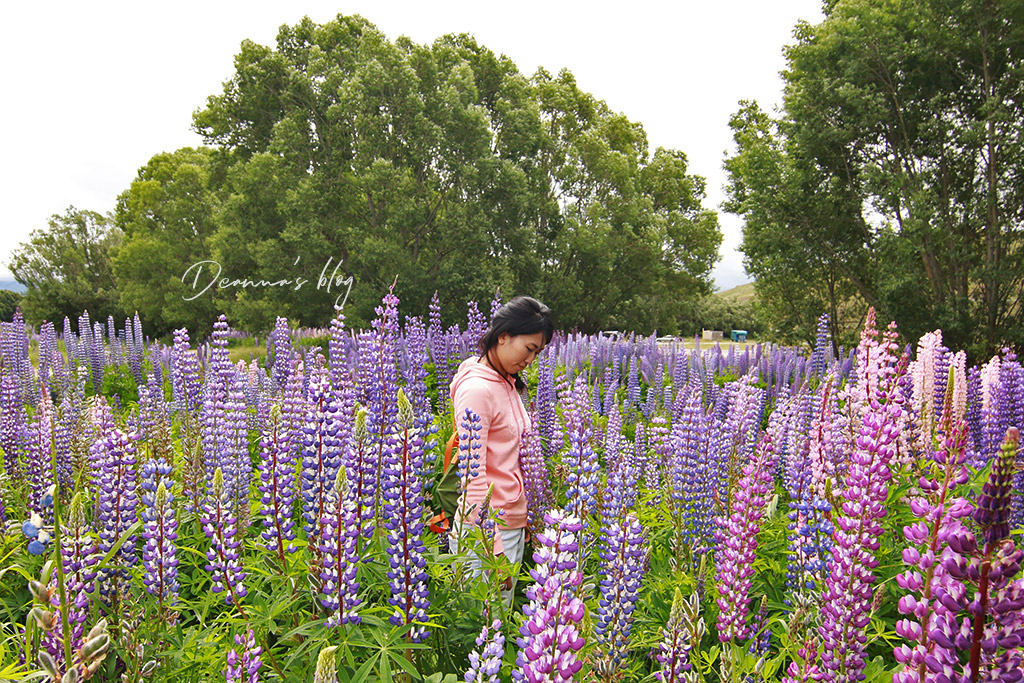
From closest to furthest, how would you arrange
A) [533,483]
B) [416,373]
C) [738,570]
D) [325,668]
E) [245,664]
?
[325,668]
[245,664]
[738,570]
[533,483]
[416,373]

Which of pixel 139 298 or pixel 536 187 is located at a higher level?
pixel 536 187

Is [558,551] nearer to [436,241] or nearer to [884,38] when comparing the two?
[884,38]

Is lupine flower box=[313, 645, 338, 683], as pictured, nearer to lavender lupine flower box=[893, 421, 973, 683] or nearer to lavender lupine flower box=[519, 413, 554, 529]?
lavender lupine flower box=[893, 421, 973, 683]

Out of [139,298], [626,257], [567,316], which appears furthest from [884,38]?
[139,298]

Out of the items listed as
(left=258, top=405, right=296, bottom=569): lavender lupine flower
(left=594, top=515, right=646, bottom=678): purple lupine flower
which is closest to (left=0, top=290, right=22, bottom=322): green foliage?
(left=258, top=405, right=296, bottom=569): lavender lupine flower

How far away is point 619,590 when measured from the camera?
213 cm

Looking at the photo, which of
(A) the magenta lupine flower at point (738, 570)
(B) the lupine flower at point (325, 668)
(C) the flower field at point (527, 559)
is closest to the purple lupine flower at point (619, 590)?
(C) the flower field at point (527, 559)

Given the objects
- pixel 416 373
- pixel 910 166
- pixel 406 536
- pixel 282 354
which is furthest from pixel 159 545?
pixel 910 166

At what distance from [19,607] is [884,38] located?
25988mm

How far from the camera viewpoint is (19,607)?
125 inches

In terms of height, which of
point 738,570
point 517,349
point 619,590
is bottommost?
point 619,590

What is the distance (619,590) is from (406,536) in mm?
806

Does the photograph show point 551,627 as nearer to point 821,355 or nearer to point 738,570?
point 738,570

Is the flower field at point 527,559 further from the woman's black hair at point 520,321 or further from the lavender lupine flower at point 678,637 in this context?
the woman's black hair at point 520,321
